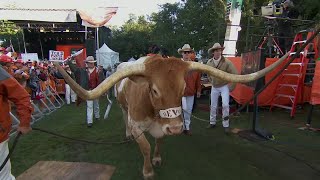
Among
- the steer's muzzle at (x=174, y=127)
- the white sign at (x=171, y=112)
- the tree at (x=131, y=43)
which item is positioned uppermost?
the white sign at (x=171, y=112)

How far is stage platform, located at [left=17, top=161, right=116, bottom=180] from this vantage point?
17.4 ft

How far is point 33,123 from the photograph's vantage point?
389 inches

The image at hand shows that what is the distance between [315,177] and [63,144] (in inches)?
186

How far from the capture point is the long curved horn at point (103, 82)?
12.1 feet

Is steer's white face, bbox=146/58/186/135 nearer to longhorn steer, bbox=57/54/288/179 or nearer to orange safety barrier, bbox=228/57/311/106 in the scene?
longhorn steer, bbox=57/54/288/179

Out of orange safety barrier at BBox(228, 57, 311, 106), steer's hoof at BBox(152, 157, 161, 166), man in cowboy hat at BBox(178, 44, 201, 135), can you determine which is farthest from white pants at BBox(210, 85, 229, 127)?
steer's hoof at BBox(152, 157, 161, 166)

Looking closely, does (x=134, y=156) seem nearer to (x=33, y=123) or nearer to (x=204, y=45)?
(x=33, y=123)

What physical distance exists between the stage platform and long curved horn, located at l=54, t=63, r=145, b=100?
177 cm

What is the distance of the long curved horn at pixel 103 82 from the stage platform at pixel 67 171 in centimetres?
177

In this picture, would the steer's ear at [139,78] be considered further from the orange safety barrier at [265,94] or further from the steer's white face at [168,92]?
the orange safety barrier at [265,94]

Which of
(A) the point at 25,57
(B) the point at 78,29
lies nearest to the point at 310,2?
(A) the point at 25,57

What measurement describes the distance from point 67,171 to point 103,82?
6.92 feet

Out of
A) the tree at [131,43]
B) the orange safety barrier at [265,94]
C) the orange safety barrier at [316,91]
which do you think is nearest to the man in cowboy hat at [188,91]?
the orange safety barrier at [316,91]

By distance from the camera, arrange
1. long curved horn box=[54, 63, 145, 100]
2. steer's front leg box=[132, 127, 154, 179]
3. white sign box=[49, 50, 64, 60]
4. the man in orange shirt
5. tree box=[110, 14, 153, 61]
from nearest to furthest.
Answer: the man in orange shirt, long curved horn box=[54, 63, 145, 100], steer's front leg box=[132, 127, 154, 179], white sign box=[49, 50, 64, 60], tree box=[110, 14, 153, 61]
